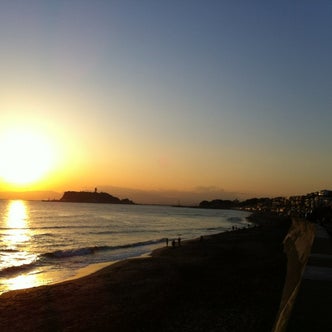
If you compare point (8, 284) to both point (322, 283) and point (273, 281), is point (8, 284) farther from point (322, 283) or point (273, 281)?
point (322, 283)

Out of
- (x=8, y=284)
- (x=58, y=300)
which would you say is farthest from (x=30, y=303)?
(x=8, y=284)

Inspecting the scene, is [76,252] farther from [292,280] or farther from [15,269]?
[292,280]

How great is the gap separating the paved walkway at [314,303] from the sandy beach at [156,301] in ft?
7.12

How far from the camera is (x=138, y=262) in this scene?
107ft

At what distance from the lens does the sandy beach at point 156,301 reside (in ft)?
45.9

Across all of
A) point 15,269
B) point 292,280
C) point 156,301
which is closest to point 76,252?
point 15,269

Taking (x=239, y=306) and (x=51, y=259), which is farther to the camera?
(x=51, y=259)

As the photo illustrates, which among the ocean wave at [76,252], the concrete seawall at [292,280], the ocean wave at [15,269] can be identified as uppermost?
the concrete seawall at [292,280]

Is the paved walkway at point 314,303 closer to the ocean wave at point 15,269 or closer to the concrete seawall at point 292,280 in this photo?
the concrete seawall at point 292,280

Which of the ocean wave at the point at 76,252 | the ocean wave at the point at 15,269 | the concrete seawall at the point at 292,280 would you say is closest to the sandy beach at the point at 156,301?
the concrete seawall at the point at 292,280

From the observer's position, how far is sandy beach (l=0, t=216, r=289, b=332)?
14.0 meters

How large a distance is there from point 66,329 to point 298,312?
8626 millimetres

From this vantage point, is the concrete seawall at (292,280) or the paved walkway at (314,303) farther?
the concrete seawall at (292,280)

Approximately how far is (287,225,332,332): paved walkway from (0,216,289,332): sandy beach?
7.12 feet
